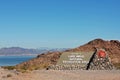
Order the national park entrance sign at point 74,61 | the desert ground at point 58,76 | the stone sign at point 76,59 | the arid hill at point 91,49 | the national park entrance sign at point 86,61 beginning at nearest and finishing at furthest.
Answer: the desert ground at point 58,76 < the national park entrance sign at point 86,61 < the national park entrance sign at point 74,61 < the stone sign at point 76,59 < the arid hill at point 91,49

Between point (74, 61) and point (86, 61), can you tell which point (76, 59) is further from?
point (86, 61)

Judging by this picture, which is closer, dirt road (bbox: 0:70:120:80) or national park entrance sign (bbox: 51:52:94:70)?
dirt road (bbox: 0:70:120:80)

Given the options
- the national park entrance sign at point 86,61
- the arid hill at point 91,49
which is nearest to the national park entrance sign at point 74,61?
the national park entrance sign at point 86,61

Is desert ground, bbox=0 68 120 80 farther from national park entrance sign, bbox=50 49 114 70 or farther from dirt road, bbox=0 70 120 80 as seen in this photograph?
national park entrance sign, bbox=50 49 114 70

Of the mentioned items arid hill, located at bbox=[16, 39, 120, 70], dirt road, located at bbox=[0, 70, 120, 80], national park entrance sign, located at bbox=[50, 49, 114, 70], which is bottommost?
dirt road, located at bbox=[0, 70, 120, 80]

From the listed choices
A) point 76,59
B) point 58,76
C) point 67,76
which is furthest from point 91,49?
point 58,76

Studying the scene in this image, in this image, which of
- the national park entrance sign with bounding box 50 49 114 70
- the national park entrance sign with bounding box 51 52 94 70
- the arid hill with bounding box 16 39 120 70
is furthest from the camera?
the arid hill with bounding box 16 39 120 70

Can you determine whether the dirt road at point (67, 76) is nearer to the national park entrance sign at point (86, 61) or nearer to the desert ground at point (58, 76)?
the desert ground at point (58, 76)

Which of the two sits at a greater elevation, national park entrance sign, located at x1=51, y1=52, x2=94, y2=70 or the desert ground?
national park entrance sign, located at x1=51, y1=52, x2=94, y2=70

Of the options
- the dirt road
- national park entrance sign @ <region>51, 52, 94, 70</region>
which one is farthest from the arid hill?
the dirt road

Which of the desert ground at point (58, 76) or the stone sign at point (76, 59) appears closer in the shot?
the desert ground at point (58, 76)

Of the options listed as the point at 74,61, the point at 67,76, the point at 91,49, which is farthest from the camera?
the point at 91,49

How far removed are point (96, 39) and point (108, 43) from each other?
12.7 ft

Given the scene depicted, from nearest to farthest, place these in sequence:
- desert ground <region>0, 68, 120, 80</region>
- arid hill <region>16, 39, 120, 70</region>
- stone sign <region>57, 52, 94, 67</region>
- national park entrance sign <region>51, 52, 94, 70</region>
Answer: desert ground <region>0, 68, 120, 80</region>, national park entrance sign <region>51, 52, 94, 70</region>, stone sign <region>57, 52, 94, 67</region>, arid hill <region>16, 39, 120, 70</region>
